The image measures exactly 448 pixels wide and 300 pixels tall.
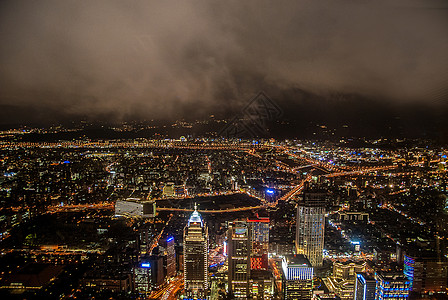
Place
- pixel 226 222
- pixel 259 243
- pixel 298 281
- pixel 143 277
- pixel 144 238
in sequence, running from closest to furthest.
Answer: pixel 298 281 < pixel 143 277 < pixel 259 243 < pixel 144 238 < pixel 226 222

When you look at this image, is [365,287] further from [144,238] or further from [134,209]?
[134,209]

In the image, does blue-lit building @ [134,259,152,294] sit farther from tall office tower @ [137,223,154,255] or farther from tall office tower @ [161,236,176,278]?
tall office tower @ [137,223,154,255]

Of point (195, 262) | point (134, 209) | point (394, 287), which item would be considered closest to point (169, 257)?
point (195, 262)

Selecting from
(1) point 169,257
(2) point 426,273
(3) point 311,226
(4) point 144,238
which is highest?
(3) point 311,226

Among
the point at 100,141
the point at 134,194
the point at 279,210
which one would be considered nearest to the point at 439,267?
the point at 279,210

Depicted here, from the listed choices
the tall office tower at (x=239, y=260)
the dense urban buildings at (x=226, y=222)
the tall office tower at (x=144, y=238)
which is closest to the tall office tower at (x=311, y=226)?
the dense urban buildings at (x=226, y=222)

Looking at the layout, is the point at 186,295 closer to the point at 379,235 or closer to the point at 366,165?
the point at 379,235
